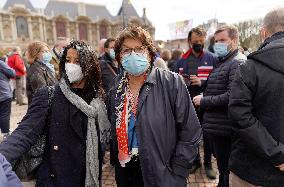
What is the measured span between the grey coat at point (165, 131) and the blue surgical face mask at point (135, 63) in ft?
0.34

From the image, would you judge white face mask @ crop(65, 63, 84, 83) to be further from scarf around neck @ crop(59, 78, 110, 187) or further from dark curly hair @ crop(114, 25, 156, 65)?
dark curly hair @ crop(114, 25, 156, 65)

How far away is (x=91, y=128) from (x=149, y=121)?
49 centimetres

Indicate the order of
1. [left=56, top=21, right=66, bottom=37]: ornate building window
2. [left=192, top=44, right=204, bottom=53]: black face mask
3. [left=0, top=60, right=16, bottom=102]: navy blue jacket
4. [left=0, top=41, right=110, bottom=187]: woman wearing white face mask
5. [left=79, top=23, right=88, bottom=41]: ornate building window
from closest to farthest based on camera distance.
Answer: [left=0, top=41, right=110, bottom=187]: woman wearing white face mask → [left=192, top=44, right=204, bottom=53]: black face mask → [left=0, top=60, right=16, bottom=102]: navy blue jacket → [left=56, top=21, right=66, bottom=37]: ornate building window → [left=79, top=23, right=88, bottom=41]: ornate building window

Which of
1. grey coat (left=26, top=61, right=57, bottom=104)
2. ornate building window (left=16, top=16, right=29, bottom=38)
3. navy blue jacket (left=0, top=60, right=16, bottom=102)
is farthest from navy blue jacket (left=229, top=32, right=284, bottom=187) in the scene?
ornate building window (left=16, top=16, right=29, bottom=38)

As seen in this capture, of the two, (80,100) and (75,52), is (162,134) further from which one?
(75,52)

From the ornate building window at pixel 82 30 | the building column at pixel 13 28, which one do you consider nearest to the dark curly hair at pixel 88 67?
the building column at pixel 13 28

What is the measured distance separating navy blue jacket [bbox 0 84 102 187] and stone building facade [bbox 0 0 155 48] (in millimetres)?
44493

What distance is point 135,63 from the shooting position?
2.04m

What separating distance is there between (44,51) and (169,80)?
2.58 m

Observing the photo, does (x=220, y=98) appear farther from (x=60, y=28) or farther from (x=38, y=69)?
(x=60, y=28)

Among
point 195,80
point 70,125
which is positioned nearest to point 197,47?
point 195,80

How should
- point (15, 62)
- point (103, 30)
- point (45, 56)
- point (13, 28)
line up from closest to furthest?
point (45, 56)
point (15, 62)
point (13, 28)
point (103, 30)

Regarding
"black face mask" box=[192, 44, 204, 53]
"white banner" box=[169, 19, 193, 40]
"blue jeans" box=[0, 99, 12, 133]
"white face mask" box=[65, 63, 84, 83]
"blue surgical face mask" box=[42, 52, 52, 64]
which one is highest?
"white banner" box=[169, 19, 193, 40]

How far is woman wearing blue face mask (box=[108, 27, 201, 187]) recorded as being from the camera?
1.92 metres
